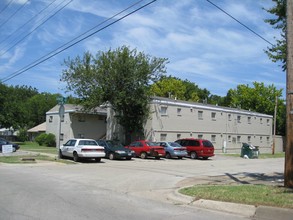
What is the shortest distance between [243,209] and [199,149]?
2412 cm

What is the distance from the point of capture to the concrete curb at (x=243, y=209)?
8.58 metres

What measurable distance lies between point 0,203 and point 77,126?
38432mm

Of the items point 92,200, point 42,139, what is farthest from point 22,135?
point 92,200

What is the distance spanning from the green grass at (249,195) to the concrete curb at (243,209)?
30 centimetres

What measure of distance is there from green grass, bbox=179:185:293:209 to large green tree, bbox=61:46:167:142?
2641cm

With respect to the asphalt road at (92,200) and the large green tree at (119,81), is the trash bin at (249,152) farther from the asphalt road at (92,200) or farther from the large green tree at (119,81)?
the asphalt road at (92,200)

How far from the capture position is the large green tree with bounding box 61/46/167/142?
125 ft

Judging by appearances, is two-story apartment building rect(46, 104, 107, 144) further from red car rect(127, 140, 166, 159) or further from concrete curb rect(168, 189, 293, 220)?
concrete curb rect(168, 189, 293, 220)

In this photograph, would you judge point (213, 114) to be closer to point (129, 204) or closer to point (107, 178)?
point (107, 178)

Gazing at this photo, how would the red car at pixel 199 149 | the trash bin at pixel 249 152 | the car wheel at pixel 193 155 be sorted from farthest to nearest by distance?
the trash bin at pixel 249 152
the car wheel at pixel 193 155
the red car at pixel 199 149

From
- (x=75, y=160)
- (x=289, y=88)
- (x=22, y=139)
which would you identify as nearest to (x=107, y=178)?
(x=289, y=88)

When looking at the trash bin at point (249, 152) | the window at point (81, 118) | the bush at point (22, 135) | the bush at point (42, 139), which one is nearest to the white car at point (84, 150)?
the trash bin at point (249, 152)

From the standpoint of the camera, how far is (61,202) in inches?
384

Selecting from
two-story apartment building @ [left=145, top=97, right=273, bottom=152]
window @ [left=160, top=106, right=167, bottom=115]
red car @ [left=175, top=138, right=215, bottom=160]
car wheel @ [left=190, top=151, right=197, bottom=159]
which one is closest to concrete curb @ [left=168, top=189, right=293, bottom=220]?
red car @ [left=175, top=138, right=215, bottom=160]
